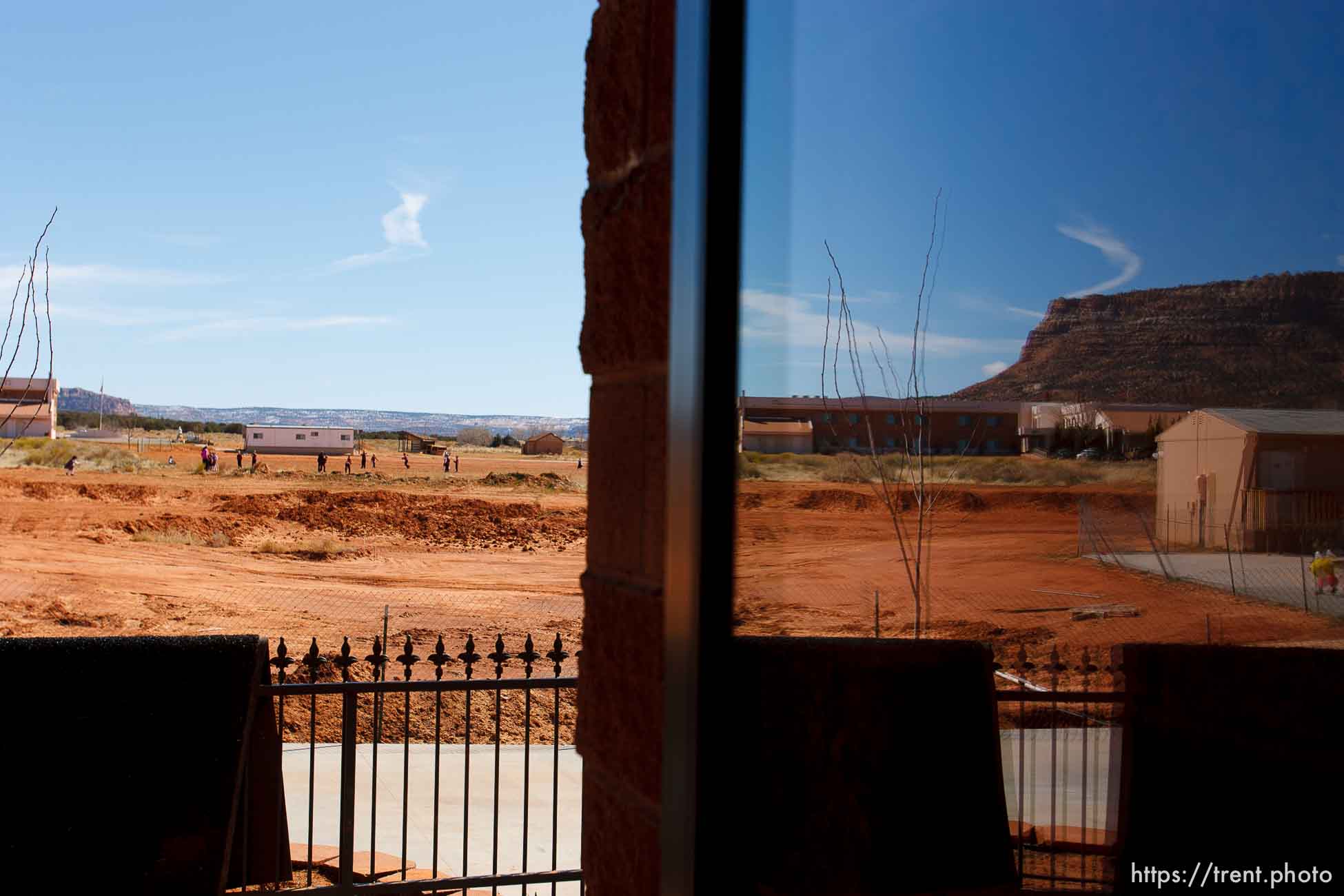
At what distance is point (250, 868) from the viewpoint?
3.40 m

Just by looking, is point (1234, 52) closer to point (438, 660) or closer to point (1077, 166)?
point (1077, 166)

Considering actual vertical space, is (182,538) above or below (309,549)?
above

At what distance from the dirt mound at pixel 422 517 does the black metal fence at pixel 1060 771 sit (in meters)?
26.7

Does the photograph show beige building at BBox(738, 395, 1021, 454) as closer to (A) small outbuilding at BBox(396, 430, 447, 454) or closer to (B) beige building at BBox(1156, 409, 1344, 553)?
(B) beige building at BBox(1156, 409, 1344, 553)

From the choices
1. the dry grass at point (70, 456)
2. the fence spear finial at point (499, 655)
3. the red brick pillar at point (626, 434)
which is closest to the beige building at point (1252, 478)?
the red brick pillar at point (626, 434)

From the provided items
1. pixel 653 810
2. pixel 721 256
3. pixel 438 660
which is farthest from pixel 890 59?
pixel 438 660

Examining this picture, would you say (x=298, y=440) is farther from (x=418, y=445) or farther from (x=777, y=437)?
(x=777, y=437)

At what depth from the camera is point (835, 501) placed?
0.69 m

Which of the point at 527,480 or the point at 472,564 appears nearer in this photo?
the point at 472,564

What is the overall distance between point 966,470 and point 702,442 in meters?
0.19

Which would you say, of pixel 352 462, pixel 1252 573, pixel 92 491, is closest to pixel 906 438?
pixel 1252 573

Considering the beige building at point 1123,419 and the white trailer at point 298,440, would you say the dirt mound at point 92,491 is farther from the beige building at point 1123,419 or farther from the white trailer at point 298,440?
the beige building at point 1123,419

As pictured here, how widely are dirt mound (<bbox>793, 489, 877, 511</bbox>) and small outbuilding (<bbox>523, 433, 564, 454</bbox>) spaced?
2054 inches

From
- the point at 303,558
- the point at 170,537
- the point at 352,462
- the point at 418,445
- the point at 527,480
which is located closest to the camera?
the point at 303,558
